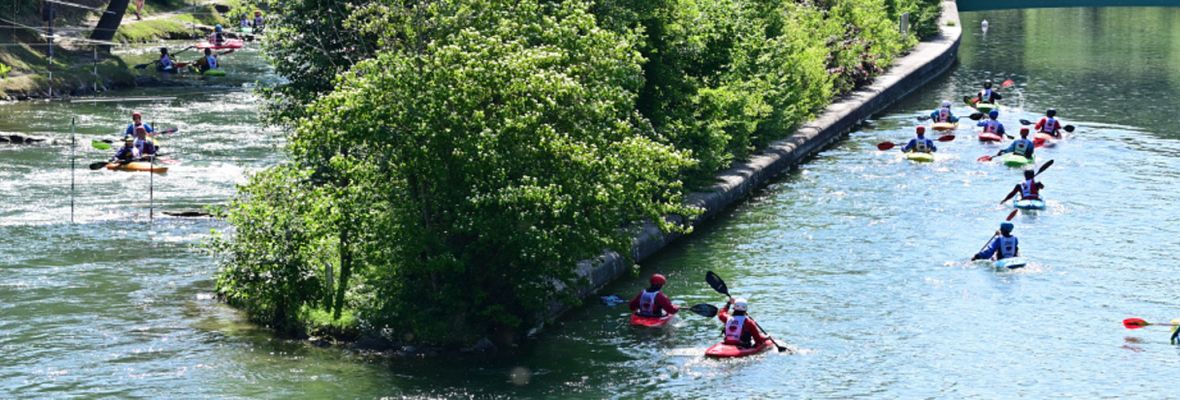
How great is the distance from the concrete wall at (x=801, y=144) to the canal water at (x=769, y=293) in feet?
1.77

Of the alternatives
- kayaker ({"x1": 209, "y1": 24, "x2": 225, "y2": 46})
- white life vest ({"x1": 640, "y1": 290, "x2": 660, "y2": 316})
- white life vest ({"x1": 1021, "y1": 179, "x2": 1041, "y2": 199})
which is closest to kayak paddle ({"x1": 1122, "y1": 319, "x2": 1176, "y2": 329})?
white life vest ({"x1": 640, "y1": 290, "x2": 660, "y2": 316})

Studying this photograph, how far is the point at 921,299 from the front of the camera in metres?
34.6

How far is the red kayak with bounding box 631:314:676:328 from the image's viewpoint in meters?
32.2

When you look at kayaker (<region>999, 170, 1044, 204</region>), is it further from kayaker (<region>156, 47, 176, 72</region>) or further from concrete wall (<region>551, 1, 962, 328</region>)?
kayaker (<region>156, 47, 176, 72</region>)

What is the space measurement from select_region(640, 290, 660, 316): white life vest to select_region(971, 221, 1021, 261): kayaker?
9.27 meters

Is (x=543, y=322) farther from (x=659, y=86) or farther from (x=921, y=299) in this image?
(x=659, y=86)

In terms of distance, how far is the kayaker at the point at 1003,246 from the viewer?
123 ft

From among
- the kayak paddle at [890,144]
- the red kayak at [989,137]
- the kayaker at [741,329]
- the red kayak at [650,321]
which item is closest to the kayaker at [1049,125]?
the red kayak at [989,137]

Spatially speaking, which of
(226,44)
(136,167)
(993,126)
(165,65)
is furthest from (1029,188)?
(226,44)

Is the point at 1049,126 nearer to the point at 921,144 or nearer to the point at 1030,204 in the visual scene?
the point at 921,144

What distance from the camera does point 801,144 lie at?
174 ft

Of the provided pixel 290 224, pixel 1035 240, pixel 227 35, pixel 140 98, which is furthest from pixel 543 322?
pixel 227 35

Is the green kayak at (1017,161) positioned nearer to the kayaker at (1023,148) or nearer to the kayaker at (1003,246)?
the kayaker at (1023,148)

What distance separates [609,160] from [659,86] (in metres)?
11.9
